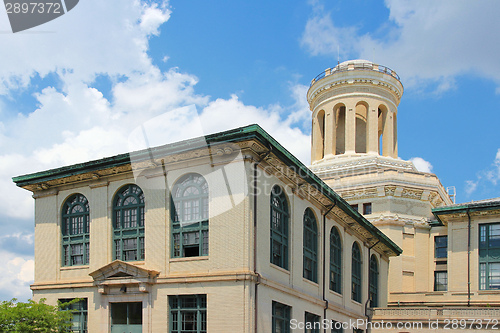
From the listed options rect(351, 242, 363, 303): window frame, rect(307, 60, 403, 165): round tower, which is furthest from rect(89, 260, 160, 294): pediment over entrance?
rect(307, 60, 403, 165): round tower

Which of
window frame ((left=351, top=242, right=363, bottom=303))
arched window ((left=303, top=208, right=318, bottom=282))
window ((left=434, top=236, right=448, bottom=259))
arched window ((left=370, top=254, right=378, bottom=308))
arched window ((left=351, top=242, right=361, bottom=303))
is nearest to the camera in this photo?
arched window ((left=303, top=208, right=318, bottom=282))

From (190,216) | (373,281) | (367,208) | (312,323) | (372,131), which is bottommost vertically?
(312,323)

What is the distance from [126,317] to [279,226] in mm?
8295

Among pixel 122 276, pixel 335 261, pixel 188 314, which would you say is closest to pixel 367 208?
pixel 335 261

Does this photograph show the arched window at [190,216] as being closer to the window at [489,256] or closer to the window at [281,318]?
the window at [281,318]

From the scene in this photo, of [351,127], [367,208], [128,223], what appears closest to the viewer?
[128,223]

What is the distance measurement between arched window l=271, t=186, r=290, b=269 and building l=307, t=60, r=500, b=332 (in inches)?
566

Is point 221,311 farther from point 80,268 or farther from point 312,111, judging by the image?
point 312,111

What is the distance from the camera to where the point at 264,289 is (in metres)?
27.0

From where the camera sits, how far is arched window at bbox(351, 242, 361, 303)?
39.7 meters

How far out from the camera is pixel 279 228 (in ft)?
97.7

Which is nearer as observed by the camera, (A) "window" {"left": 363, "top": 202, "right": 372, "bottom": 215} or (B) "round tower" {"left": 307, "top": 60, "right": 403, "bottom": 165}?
(A) "window" {"left": 363, "top": 202, "right": 372, "bottom": 215}

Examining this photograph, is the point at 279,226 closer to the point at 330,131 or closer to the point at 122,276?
the point at 122,276

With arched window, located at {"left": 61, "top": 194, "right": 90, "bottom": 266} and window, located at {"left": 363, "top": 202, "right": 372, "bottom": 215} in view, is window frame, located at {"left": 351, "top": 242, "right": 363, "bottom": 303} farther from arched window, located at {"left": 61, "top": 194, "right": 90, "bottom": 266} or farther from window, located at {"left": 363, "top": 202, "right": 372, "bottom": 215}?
arched window, located at {"left": 61, "top": 194, "right": 90, "bottom": 266}
